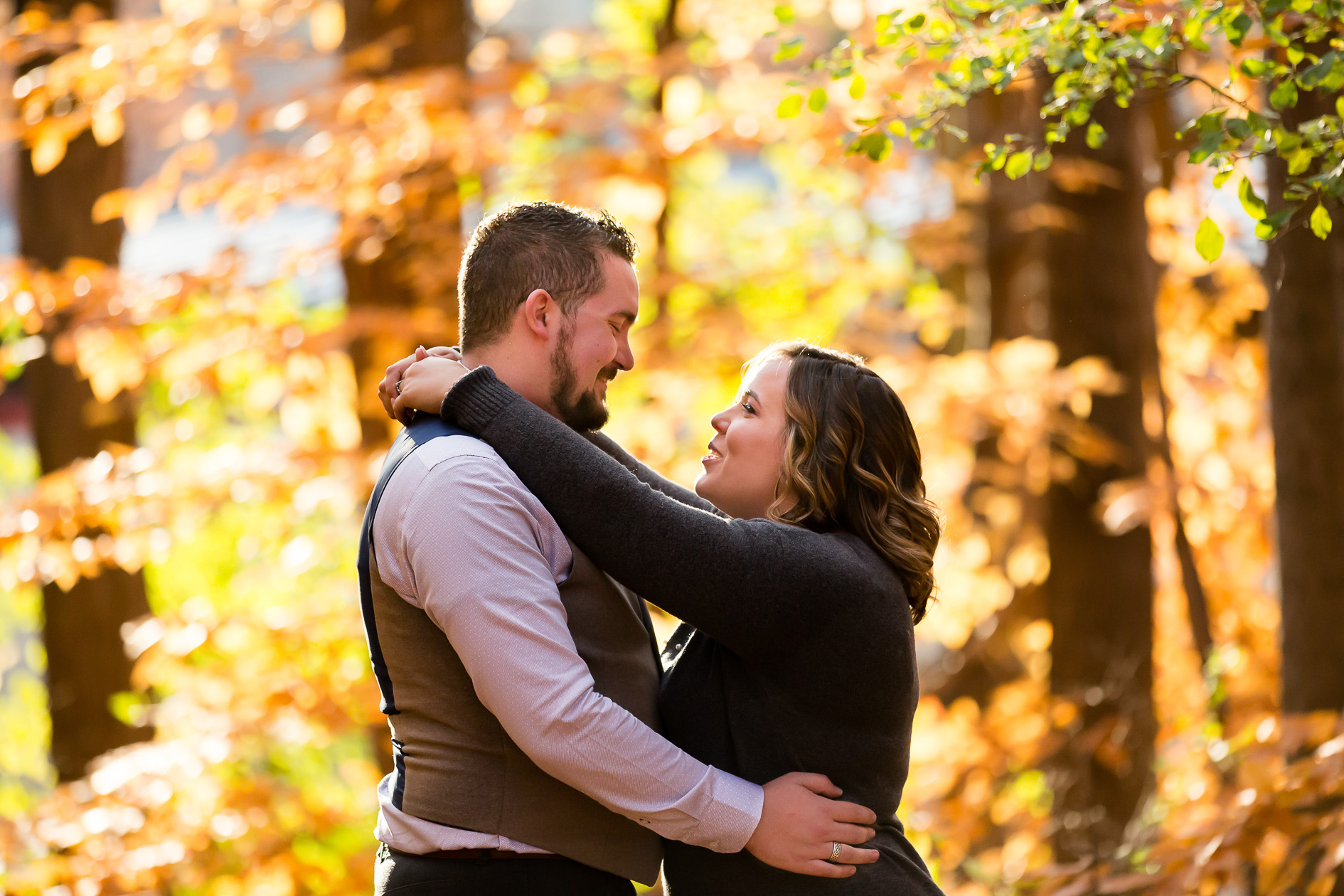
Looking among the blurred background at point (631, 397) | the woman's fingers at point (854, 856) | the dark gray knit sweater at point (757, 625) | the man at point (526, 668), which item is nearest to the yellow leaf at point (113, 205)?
the blurred background at point (631, 397)

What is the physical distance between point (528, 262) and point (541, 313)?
102 mm

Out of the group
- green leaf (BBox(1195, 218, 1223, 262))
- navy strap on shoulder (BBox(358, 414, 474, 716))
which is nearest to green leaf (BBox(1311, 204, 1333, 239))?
green leaf (BBox(1195, 218, 1223, 262))

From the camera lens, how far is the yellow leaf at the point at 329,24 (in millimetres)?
5691

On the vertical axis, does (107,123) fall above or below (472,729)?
above

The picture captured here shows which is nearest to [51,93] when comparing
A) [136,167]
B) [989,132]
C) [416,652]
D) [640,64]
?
[640,64]

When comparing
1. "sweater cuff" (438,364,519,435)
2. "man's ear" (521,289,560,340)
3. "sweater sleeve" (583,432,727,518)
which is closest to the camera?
"sweater cuff" (438,364,519,435)

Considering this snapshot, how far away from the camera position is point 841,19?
20.5ft

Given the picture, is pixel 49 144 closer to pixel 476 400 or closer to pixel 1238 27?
pixel 476 400

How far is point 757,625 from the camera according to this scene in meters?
1.96

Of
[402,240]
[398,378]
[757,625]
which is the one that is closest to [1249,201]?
[757,625]

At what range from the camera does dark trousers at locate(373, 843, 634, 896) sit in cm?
198

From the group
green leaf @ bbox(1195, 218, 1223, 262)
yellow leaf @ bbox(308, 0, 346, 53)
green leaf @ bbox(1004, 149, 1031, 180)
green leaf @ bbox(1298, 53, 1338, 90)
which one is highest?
yellow leaf @ bbox(308, 0, 346, 53)

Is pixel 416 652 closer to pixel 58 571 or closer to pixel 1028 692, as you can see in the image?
pixel 58 571

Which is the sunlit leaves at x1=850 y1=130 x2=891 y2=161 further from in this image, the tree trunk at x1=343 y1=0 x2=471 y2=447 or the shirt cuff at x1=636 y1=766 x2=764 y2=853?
the tree trunk at x1=343 y1=0 x2=471 y2=447
